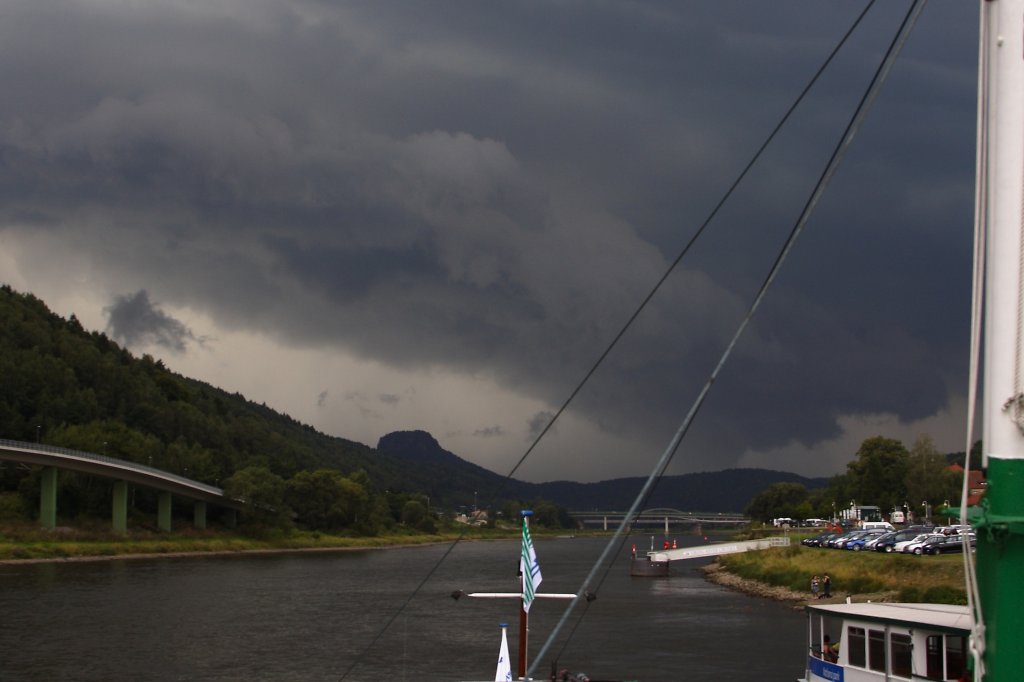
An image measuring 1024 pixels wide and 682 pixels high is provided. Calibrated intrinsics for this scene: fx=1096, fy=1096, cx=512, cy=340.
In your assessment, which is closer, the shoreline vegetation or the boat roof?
the boat roof

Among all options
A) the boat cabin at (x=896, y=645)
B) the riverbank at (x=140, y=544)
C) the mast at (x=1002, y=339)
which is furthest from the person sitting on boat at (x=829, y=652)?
the riverbank at (x=140, y=544)

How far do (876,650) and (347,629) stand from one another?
144 ft

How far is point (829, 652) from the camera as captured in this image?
31.1m

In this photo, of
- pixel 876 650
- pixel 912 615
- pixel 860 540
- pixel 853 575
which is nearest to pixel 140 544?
pixel 860 540

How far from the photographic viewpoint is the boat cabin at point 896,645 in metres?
25.2

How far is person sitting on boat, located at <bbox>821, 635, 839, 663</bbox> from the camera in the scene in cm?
3073

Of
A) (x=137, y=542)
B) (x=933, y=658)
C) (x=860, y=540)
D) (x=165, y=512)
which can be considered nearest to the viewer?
(x=933, y=658)

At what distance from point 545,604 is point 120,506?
8365 cm

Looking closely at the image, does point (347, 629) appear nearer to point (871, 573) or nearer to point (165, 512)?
point (871, 573)

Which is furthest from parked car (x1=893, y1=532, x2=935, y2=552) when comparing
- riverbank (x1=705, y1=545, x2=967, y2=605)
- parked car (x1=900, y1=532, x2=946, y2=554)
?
riverbank (x1=705, y1=545, x2=967, y2=605)

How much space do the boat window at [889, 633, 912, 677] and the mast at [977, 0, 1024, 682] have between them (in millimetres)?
18419

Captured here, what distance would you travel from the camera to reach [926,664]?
2564cm

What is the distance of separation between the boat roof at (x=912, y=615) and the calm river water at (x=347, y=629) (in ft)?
36.2

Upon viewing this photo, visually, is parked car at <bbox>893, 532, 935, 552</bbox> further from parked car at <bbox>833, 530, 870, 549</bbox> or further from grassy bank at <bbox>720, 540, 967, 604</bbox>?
parked car at <bbox>833, 530, 870, 549</bbox>
